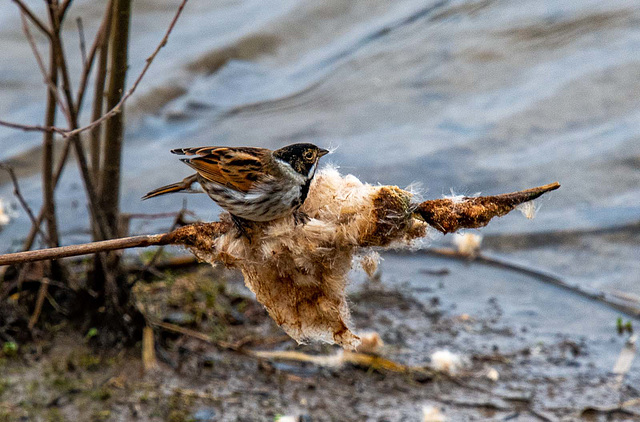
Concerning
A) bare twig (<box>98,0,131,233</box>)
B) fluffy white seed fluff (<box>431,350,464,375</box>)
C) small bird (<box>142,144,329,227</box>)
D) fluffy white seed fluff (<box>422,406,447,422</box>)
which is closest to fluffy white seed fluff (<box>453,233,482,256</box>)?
fluffy white seed fluff (<box>431,350,464,375</box>)

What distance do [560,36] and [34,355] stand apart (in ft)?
22.4

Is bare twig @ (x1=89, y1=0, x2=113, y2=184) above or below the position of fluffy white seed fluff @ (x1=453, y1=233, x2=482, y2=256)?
above

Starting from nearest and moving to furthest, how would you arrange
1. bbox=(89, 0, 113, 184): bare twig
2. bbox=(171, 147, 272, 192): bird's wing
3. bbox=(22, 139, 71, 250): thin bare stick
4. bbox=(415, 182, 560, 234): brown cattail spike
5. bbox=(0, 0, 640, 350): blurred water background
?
bbox=(415, 182, 560, 234): brown cattail spike < bbox=(171, 147, 272, 192): bird's wing < bbox=(89, 0, 113, 184): bare twig < bbox=(22, 139, 71, 250): thin bare stick < bbox=(0, 0, 640, 350): blurred water background

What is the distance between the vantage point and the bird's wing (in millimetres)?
3250

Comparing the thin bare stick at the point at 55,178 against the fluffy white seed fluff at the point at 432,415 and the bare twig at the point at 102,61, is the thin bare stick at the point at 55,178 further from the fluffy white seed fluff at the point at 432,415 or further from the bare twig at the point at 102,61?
the fluffy white seed fluff at the point at 432,415

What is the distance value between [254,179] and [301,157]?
24 centimetres

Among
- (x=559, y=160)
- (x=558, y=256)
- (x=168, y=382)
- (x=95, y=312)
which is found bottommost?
(x=168, y=382)

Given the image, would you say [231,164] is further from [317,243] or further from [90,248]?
[90,248]

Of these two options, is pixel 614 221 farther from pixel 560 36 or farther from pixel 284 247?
pixel 284 247

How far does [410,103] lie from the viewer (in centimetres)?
834

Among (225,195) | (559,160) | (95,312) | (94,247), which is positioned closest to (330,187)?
(225,195)

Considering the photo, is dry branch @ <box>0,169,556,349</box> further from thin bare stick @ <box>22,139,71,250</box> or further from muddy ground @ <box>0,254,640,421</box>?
thin bare stick @ <box>22,139,71,250</box>

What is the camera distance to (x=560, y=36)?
29.6 ft

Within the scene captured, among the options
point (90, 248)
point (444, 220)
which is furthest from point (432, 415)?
point (90, 248)
